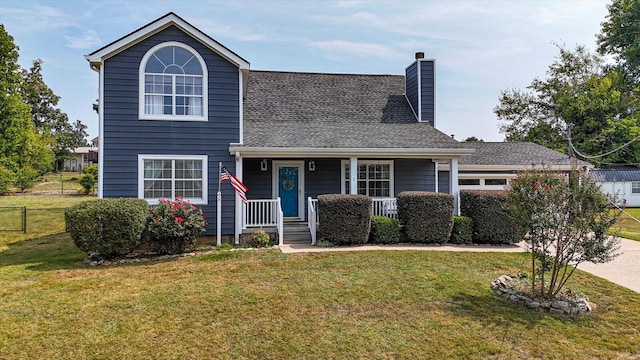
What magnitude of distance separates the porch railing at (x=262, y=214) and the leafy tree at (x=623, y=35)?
35.4 metres

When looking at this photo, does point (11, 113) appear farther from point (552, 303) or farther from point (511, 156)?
point (511, 156)

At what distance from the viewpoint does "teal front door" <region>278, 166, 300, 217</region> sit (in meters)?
12.1

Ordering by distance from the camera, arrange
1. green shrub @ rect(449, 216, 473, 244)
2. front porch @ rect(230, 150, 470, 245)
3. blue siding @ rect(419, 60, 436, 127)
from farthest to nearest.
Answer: blue siding @ rect(419, 60, 436, 127)
front porch @ rect(230, 150, 470, 245)
green shrub @ rect(449, 216, 473, 244)

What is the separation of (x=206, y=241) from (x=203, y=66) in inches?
194

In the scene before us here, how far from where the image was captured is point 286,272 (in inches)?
277

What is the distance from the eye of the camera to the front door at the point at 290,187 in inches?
476

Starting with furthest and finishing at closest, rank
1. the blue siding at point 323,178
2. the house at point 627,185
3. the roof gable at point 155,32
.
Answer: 1. the house at point 627,185
2. the blue siding at point 323,178
3. the roof gable at point 155,32

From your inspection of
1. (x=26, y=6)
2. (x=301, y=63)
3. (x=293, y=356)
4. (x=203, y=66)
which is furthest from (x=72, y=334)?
(x=301, y=63)

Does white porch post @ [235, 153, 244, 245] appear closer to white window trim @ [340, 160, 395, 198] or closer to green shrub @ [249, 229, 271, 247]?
green shrub @ [249, 229, 271, 247]

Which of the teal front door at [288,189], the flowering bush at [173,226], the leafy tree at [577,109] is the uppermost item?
the leafy tree at [577,109]

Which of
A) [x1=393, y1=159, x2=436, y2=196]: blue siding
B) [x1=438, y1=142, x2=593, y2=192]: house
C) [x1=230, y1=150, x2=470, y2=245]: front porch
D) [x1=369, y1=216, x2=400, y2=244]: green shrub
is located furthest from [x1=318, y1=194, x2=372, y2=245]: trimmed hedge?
[x1=438, y1=142, x2=593, y2=192]: house

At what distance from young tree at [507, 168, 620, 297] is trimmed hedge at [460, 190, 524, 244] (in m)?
4.54

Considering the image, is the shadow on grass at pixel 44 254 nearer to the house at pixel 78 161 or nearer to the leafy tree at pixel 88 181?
the leafy tree at pixel 88 181

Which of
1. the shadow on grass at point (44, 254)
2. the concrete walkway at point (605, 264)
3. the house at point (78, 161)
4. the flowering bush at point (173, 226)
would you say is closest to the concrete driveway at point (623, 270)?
the concrete walkway at point (605, 264)
